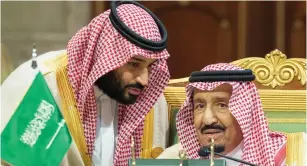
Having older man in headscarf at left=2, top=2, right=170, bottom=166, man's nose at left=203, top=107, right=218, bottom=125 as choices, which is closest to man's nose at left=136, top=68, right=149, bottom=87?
older man in headscarf at left=2, top=2, right=170, bottom=166

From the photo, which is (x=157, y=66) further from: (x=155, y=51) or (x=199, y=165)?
(x=199, y=165)

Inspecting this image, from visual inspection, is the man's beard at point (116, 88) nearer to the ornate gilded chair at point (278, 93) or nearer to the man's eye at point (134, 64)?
the man's eye at point (134, 64)

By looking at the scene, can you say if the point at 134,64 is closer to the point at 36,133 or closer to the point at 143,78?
the point at 143,78

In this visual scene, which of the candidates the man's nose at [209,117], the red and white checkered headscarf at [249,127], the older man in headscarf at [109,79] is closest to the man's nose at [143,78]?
the older man in headscarf at [109,79]

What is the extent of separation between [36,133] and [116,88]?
71 cm

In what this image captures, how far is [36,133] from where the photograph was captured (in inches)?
177

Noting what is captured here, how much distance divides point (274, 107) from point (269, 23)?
2382 mm

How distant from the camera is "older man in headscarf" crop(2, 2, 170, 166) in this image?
507 centimetres

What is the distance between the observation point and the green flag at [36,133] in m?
4.46

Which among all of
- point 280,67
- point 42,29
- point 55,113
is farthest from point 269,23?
point 55,113

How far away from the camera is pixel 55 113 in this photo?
454 cm

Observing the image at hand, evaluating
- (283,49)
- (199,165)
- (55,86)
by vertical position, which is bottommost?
(199,165)

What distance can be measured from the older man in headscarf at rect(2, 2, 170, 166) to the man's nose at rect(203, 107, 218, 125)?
13.4 inches

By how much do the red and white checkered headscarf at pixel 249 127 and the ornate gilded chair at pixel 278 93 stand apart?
476mm
